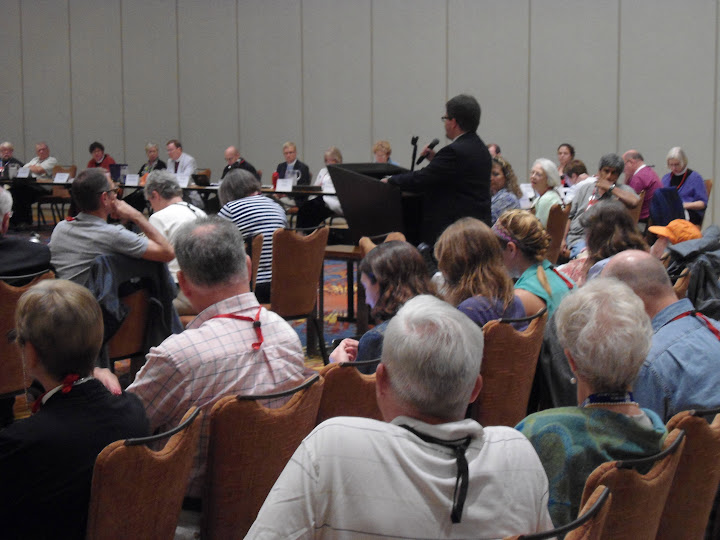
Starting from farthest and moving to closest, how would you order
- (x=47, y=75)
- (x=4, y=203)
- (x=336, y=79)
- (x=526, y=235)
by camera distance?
(x=47, y=75) → (x=336, y=79) → (x=4, y=203) → (x=526, y=235)

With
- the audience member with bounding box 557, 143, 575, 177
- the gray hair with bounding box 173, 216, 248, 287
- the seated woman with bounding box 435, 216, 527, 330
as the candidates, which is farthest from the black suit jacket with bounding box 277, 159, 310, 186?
the gray hair with bounding box 173, 216, 248, 287

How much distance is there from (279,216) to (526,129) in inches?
298

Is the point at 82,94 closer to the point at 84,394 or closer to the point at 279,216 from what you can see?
the point at 279,216

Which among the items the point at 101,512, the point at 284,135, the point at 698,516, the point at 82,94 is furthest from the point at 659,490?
the point at 82,94

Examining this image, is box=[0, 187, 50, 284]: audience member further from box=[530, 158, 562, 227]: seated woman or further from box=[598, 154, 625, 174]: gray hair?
box=[598, 154, 625, 174]: gray hair

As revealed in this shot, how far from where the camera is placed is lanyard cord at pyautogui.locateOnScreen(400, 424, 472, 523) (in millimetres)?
1404

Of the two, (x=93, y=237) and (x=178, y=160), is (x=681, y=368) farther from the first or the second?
(x=178, y=160)

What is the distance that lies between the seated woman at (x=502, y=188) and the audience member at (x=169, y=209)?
108 inches

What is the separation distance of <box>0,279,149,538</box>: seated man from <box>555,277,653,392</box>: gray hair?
1038mm

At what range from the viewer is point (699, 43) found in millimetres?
11117

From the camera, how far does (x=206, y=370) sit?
89.0 inches

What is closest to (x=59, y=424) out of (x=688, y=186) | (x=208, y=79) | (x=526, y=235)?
(x=526, y=235)

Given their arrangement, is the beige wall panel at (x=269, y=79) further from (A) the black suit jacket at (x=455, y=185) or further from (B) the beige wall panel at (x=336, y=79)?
(A) the black suit jacket at (x=455, y=185)

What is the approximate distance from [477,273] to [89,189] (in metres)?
1.89
